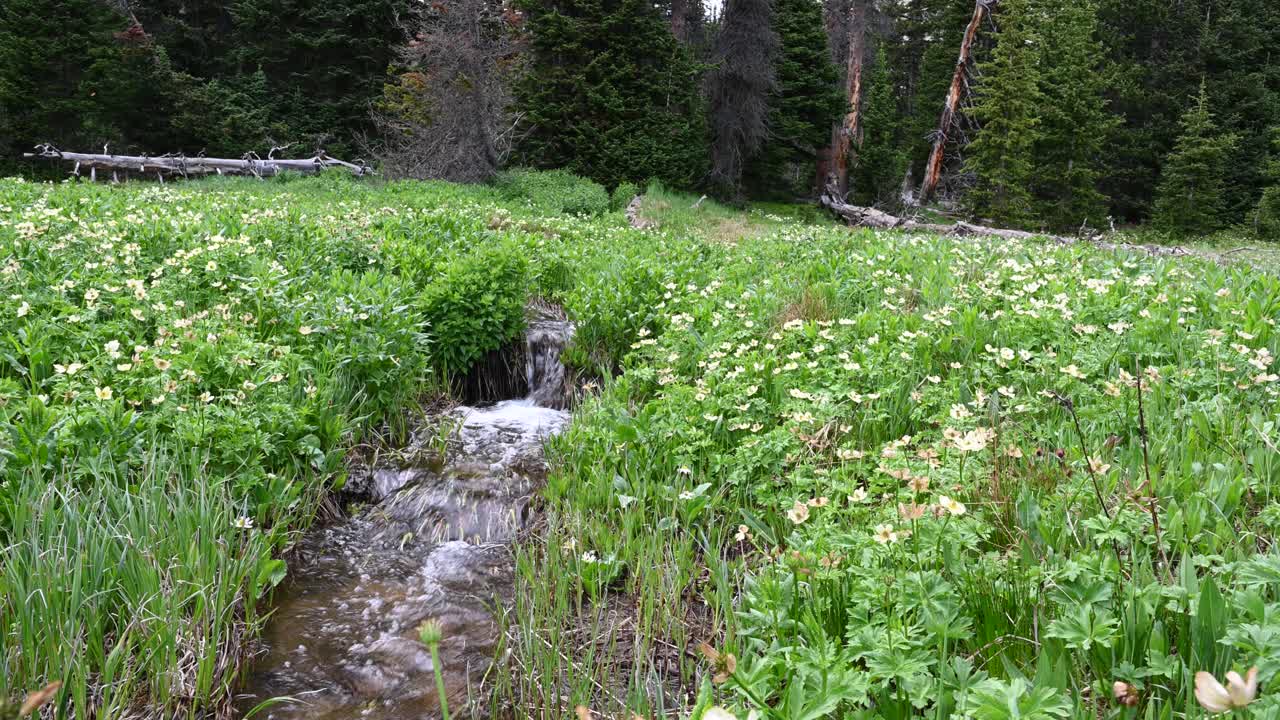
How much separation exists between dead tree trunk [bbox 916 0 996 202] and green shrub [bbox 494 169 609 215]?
464 inches

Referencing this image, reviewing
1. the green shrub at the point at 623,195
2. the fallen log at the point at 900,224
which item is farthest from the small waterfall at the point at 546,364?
the green shrub at the point at 623,195

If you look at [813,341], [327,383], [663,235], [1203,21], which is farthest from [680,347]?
[1203,21]

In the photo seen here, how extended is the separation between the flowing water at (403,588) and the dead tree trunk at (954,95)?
71.3ft

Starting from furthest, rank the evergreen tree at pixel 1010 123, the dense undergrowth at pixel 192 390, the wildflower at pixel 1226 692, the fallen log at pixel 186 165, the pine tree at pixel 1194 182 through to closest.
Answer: the pine tree at pixel 1194 182 → the evergreen tree at pixel 1010 123 → the fallen log at pixel 186 165 → the dense undergrowth at pixel 192 390 → the wildflower at pixel 1226 692

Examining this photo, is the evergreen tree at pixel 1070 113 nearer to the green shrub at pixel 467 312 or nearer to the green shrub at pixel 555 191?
the green shrub at pixel 555 191

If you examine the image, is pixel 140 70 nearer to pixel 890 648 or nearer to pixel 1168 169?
pixel 890 648

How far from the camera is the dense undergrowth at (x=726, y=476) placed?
1989mm

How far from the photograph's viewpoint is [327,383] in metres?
4.48

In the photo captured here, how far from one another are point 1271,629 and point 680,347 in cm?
400

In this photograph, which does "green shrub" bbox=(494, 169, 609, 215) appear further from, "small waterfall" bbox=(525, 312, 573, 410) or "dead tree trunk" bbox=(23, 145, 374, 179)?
"small waterfall" bbox=(525, 312, 573, 410)

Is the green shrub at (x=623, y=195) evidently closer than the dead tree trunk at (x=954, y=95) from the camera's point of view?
Yes

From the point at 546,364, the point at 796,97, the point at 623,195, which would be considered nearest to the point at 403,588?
the point at 546,364

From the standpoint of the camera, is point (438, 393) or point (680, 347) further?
point (438, 393)

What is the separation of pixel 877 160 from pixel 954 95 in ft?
10.6
